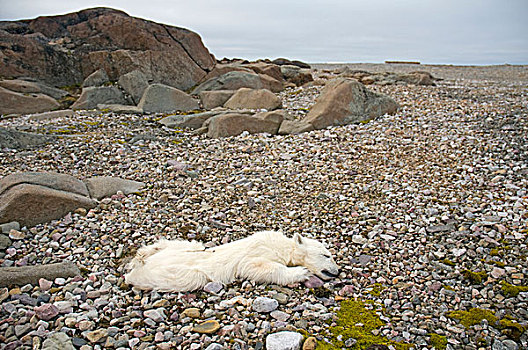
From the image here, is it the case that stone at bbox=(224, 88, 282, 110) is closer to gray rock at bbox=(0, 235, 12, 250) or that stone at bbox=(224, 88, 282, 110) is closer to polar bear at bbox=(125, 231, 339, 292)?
polar bear at bbox=(125, 231, 339, 292)

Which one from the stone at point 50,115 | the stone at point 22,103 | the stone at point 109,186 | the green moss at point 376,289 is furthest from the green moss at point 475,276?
the stone at point 22,103

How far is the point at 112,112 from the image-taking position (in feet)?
48.7

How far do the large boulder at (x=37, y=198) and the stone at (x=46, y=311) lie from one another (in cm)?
275

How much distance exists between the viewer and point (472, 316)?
468 cm

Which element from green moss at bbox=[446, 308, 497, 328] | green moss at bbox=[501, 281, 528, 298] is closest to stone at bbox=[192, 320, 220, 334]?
green moss at bbox=[446, 308, 497, 328]

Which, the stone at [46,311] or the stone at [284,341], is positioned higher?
the stone at [46,311]

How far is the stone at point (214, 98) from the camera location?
1647 cm

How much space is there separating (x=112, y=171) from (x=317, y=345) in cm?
746

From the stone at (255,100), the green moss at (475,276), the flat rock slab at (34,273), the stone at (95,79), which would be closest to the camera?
the flat rock slab at (34,273)

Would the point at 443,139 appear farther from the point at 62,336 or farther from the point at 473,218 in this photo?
the point at 62,336

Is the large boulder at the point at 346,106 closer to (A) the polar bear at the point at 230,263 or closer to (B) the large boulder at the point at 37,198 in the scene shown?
(A) the polar bear at the point at 230,263

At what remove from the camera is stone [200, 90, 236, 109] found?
54.0 feet

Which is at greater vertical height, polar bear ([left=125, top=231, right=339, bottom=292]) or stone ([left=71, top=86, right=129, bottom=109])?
stone ([left=71, top=86, right=129, bottom=109])

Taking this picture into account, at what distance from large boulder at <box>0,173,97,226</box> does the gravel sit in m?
0.25
